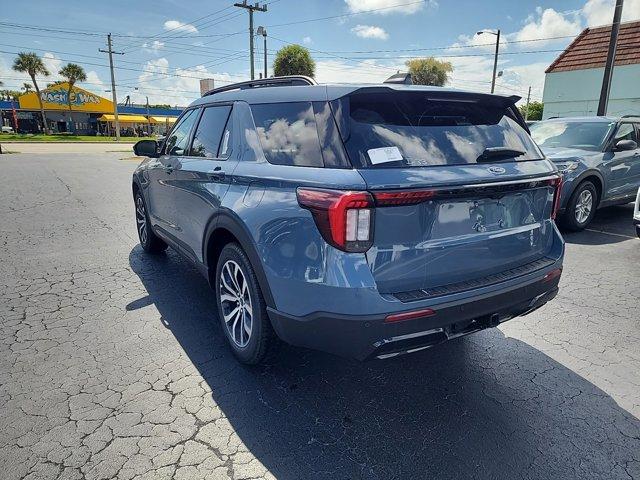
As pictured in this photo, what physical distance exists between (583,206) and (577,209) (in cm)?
17

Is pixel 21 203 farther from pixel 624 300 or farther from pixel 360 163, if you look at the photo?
pixel 624 300

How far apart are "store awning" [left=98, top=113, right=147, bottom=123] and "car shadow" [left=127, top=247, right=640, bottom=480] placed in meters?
69.8

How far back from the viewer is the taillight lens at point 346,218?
6.92 feet

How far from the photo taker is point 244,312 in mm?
2994

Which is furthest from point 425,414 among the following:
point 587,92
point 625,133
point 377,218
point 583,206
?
point 587,92

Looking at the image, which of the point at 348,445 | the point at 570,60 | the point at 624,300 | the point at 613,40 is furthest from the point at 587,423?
the point at 570,60

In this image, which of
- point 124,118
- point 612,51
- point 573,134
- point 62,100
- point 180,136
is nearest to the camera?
point 180,136

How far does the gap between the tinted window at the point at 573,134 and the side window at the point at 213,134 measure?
616 centimetres

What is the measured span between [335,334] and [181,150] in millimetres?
2773

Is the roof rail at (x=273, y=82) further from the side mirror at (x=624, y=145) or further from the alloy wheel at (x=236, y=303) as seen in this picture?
the side mirror at (x=624, y=145)

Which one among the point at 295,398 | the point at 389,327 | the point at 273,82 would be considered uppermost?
the point at 273,82

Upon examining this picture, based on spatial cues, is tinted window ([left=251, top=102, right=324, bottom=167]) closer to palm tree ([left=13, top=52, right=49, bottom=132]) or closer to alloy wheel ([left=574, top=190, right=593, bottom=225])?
alloy wheel ([left=574, top=190, right=593, bottom=225])

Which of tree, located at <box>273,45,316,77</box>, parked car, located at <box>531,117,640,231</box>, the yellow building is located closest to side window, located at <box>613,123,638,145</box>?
parked car, located at <box>531,117,640,231</box>

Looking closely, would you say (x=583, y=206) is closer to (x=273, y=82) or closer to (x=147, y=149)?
(x=273, y=82)
